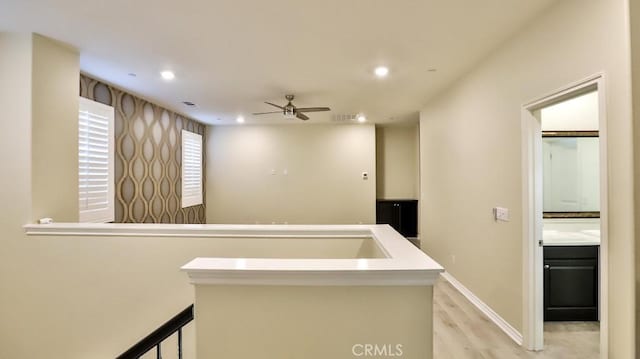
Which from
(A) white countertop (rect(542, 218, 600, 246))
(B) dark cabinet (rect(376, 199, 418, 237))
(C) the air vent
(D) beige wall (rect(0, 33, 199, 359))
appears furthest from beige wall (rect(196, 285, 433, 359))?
(B) dark cabinet (rect(376, 199, 418, 237))

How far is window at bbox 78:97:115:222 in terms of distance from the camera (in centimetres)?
353

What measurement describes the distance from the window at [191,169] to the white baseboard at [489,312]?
510cm

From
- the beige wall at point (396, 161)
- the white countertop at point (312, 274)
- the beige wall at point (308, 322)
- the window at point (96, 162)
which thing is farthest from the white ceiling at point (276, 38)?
the beige wall at point (396, 161)

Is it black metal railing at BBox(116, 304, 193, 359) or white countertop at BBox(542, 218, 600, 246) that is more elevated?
white countertop at BBox(542, 218, 600, 246)

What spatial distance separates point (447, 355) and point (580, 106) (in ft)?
9.32

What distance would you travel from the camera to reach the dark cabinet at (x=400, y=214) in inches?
280

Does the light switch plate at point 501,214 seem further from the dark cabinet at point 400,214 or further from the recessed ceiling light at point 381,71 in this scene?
the dark cabinet at point 400,214

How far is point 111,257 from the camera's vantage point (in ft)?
8.50

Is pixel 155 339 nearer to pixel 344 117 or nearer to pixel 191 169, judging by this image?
pixel 344 117

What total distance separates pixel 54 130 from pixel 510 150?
4222mm

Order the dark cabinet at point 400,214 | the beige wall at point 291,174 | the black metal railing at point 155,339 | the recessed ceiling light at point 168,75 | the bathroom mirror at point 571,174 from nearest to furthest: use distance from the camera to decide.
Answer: the black metal railing at point 155,339 < the bathroom mirror at point 571,174 < the recessed ceiling light at point 168,75 < the beige wall at point 291,174 < the dark cabinet at point 400,214

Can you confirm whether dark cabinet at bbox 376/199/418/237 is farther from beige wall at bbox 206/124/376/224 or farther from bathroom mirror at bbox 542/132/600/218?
bathroom mirror at bbox 542/132/600/218

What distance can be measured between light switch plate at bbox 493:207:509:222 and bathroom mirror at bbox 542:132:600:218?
791 mm

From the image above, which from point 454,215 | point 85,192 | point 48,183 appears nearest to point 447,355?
point 454,215
